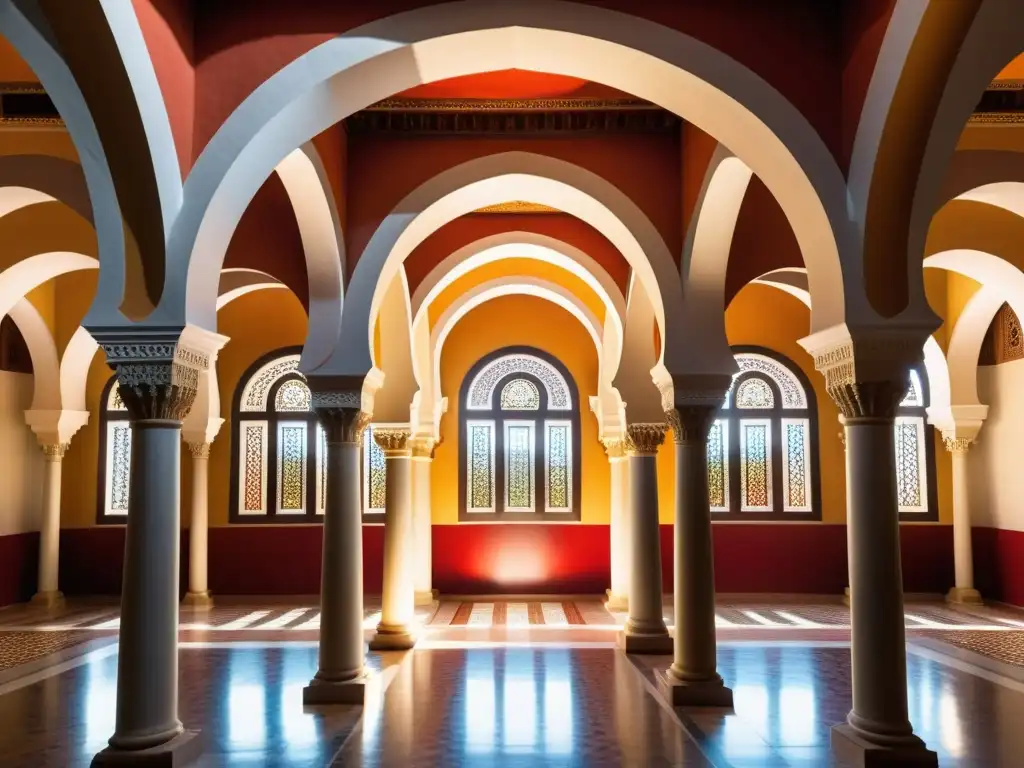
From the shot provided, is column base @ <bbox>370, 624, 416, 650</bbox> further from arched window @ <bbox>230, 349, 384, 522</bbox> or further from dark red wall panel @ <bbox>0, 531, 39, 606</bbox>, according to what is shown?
dark red wall panel @ <bbox>0, 531, 39, 606</bbox>

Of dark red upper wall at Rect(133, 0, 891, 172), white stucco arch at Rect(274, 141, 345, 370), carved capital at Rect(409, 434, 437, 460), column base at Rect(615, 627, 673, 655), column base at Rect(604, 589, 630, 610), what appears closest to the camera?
dark red upper wall at Rect(133, 0, 891, 172)

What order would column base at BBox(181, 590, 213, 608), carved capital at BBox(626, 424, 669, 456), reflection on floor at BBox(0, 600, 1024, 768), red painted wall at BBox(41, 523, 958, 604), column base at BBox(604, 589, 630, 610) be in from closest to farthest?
reflection on floor at BBox(0, 600, 1024, 768)
carved capital at BBox(626, 424, 669, 456)
column base at BBox(604, 589, 630, 610)
column base at BBox(181, 590, 213, 608)
red painted wall at BBox(41, 523, 958, 604)

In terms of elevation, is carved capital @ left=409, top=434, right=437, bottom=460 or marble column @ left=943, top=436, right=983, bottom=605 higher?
carved capital @ left=409, top=434, right=437, bottom=460

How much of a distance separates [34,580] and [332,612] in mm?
9781

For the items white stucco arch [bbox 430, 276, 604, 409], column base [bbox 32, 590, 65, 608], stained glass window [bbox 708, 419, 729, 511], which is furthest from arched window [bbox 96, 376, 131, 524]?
stained glass window [bbox 708, 419, 729, 511]

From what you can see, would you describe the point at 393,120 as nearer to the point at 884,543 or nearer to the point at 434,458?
the point at 884,543

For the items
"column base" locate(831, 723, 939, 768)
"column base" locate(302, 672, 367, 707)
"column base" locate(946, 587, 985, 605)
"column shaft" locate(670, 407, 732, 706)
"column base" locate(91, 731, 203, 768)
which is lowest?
"column base" locate(946, 587, 985, 605)

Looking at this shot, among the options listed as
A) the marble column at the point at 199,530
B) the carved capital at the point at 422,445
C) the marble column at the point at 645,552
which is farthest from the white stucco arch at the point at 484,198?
the marble column at the point at 199,530

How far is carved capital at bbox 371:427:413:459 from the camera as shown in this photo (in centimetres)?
1099

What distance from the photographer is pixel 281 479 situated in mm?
16484

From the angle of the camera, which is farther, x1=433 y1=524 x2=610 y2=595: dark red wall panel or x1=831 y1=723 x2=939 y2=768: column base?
x1=433 y1=524 x2=610 y2=595: dark red wall panel

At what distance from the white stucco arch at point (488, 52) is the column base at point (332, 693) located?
375 centimetres

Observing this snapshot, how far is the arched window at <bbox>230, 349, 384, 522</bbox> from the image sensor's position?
1639 cm

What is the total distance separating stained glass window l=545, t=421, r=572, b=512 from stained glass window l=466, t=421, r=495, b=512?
1.05 meters
